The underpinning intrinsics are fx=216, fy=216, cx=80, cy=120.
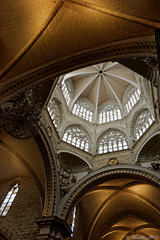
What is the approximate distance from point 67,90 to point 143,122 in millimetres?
7673

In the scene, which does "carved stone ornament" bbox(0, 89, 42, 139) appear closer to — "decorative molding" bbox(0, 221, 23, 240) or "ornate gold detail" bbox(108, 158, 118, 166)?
"decorative molding" bbox(0, 221, 23, 240)

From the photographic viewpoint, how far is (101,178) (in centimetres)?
1437

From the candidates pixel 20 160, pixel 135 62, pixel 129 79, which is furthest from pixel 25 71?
pixel 129 79

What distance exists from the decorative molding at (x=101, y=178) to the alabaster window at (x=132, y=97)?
676 centimetres

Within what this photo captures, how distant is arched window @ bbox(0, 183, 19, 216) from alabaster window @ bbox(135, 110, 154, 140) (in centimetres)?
985

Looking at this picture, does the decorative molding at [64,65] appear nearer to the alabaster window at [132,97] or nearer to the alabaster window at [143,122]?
the alabaster window at [143,122]

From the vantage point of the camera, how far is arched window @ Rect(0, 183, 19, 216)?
14.5 metres

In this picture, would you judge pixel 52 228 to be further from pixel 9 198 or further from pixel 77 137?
pixel 77 137

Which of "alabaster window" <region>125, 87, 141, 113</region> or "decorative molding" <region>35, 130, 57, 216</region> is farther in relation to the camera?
"alabaster window" <region>125, 87, 141, 113</region>

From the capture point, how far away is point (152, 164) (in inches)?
535

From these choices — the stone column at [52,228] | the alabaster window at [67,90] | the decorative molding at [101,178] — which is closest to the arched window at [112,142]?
the decorative molding at [101,178]

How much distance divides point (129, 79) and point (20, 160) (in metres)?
12.0

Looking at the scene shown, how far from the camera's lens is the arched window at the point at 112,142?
16.9m

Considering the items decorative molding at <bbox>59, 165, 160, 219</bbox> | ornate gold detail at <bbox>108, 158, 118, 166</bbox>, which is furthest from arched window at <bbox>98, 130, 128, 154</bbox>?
decorative molding at <bbox>59, 165, 160, 219</bbox>
